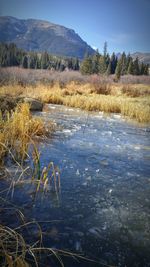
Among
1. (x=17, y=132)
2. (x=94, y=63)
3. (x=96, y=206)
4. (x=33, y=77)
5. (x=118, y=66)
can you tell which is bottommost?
(x=96, y=206)

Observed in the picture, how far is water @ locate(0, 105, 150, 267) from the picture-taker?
239cm

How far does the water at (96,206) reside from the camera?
239cm

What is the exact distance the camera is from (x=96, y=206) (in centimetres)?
317

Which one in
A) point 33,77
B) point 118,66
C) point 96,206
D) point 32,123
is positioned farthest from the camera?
point 118,66

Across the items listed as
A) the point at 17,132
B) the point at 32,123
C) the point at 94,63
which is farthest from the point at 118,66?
the point at 17,132

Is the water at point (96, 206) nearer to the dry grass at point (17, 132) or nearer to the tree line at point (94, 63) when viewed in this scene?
the dry grass at point (17, 132)

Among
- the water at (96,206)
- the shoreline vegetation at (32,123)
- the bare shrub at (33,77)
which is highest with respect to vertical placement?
the bare shrub at (33,77)

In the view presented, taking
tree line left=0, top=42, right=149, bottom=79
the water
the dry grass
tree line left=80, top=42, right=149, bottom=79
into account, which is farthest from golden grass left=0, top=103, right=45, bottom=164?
tree line left=80, top=42, right=149, bottom=79

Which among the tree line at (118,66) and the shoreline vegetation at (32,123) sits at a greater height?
the tree line at (118,66)

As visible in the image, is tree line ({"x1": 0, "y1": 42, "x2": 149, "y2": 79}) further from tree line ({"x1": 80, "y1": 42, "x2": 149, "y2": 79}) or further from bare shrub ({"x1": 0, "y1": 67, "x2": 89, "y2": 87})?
bare shrub ({"x1": 0, "y1": 67, "x2": 89, "y2": 87})

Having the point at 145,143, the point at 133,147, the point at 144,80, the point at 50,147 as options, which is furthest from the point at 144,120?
the point at 144,80

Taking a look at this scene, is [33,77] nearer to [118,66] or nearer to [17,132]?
[17,132]

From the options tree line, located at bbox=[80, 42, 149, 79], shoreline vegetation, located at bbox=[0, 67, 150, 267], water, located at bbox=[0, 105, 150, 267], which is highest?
tree line, located at bbox=[80, 42, 149, 79]

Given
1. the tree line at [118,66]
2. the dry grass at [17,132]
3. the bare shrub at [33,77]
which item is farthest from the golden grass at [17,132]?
the tree line at [118,66]
